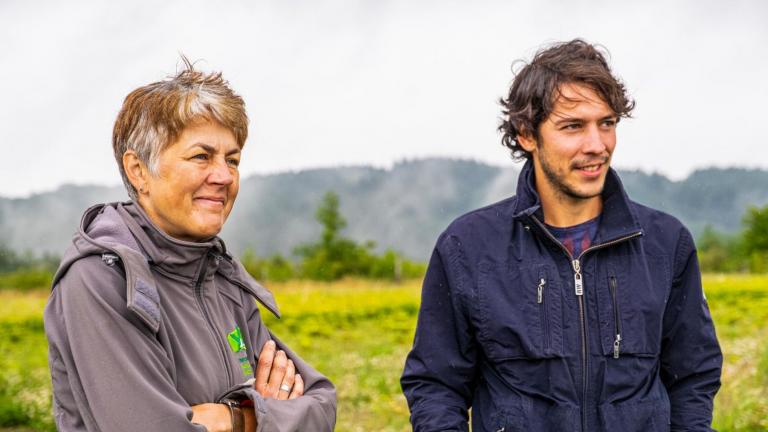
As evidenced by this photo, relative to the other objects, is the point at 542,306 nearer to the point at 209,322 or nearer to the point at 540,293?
the point at 540,293

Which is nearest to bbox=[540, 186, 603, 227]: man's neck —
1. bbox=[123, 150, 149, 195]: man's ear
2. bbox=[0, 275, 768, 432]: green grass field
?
bbox=[123, 150, 149, 195]: man's ear

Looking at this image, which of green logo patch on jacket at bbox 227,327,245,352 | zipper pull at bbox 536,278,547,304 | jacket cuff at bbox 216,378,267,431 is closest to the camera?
jacket cuff at bbox 216,378,267,431

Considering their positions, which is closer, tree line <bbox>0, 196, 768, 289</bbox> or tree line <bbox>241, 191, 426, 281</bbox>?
tree line <bbox>0, 196, 768, 289</bbox>

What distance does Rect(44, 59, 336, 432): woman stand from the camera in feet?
6.54

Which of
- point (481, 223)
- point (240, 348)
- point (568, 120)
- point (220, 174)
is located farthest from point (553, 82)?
point (240, 348)

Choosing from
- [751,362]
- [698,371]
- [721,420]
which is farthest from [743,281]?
[698,371]

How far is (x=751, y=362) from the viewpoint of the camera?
29.9 feet

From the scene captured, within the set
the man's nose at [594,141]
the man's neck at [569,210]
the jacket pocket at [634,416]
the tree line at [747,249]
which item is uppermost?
the man's nose at [594,141]

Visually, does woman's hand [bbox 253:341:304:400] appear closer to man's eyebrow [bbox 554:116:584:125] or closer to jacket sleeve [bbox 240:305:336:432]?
jacket sleeve [bbox 240:305:336:432]

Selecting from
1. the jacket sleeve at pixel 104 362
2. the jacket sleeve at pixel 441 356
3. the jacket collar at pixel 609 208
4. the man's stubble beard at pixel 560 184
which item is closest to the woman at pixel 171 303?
the jacket sleeve at pixel 104 362

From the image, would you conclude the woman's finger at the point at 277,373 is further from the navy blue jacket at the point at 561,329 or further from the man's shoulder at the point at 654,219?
the man's shoulder at the point at 654,219

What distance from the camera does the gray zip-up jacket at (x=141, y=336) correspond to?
199 centimetres

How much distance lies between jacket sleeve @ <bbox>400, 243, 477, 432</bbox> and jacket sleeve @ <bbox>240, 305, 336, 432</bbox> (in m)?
0.33

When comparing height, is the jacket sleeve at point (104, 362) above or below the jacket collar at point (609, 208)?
below
